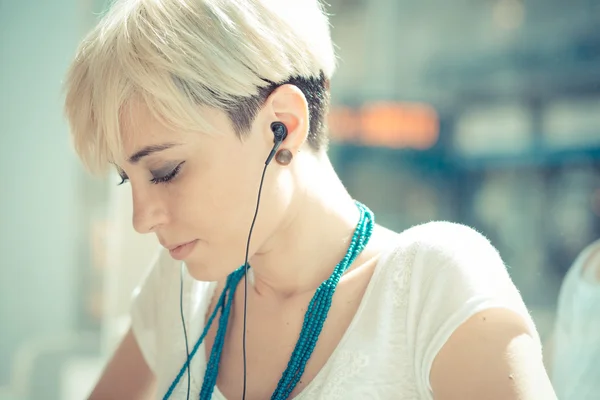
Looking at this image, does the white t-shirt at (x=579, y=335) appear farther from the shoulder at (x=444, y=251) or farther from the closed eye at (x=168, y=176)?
the closed eye at (x=168, y=176)

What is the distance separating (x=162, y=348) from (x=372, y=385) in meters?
0.50

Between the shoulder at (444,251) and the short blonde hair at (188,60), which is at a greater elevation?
the short blonde hair at (188,60)

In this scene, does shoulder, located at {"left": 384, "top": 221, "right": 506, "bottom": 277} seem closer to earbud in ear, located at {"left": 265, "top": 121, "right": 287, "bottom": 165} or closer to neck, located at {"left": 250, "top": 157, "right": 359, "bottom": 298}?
neck, located at {"left": 250, "top": 157, "right": 359, "bottom": 298}

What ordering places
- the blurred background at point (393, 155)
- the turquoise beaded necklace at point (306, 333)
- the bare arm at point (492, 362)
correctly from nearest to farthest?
1. the bare arm at point (492, 362)
2. the turquoise beaded necklace at point (306, 333)
3. the blurred background at point (393, 155)

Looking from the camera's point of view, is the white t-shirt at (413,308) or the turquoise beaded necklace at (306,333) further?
the turquoise beaded necklace at (306,333)

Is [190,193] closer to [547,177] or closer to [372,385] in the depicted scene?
[372,385]

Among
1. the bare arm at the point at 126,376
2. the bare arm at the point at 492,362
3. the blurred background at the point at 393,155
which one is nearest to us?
the bare arm at the point at 492,362

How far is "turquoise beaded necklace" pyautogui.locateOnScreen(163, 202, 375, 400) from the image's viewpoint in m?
1.03

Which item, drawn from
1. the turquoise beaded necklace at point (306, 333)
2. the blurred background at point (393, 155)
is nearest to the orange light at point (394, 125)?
the blurred background at point (393, 155)

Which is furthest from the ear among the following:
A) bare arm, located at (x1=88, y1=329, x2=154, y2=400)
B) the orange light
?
the orange light

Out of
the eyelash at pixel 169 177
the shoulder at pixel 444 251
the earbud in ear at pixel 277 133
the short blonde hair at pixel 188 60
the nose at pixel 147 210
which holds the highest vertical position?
the short blonde hair at pixel 188 60

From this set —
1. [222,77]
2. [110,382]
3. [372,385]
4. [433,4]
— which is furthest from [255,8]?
[433,4]

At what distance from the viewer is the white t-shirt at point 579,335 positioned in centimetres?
111

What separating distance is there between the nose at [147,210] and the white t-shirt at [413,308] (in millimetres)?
326
